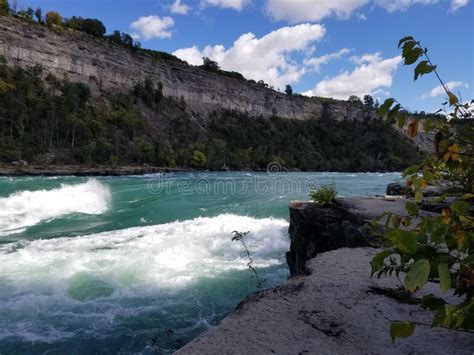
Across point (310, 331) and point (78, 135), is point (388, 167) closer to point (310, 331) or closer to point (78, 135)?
point (78, 135)

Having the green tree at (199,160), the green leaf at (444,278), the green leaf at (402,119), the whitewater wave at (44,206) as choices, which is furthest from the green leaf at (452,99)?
the green tree at (199,160)

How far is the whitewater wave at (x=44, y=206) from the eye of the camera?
14404 millimetres

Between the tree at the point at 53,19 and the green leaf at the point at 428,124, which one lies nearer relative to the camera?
the green leaf at the point at 428,124

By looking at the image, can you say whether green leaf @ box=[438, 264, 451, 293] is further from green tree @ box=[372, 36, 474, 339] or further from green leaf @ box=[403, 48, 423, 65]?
green leaf @ box=[403, 48, 423, 65]

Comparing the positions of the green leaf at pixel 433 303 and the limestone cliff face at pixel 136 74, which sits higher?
the limestone cliff face at pixel 136 74

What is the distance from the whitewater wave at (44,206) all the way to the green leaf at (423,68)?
14.0 metres

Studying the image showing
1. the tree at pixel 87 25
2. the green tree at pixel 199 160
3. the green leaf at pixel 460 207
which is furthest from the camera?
the tree at pixel 87 25

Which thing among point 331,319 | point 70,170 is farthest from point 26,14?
point 331,319

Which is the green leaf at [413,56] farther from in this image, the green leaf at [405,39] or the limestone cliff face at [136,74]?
the limestone cliff face at [136,74]

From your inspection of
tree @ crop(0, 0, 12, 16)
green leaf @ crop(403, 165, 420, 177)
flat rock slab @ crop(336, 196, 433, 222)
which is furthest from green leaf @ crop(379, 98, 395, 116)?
tree @ crop(0, 0, 12, 16)

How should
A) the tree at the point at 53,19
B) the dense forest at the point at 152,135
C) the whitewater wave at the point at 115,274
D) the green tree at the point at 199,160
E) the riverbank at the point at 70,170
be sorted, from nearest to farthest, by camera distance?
1. the whitewater wave at the point at 115,274
2. the riverbank at the point at 70,170
3. the dense forest at the point at 152,135
4. the green tree at the point at 199,160
5. the tree at the point at 53,19

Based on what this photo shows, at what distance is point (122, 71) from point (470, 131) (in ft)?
262

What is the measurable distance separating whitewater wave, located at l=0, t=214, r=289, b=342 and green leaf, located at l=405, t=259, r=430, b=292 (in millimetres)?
5702

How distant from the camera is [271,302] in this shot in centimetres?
353
